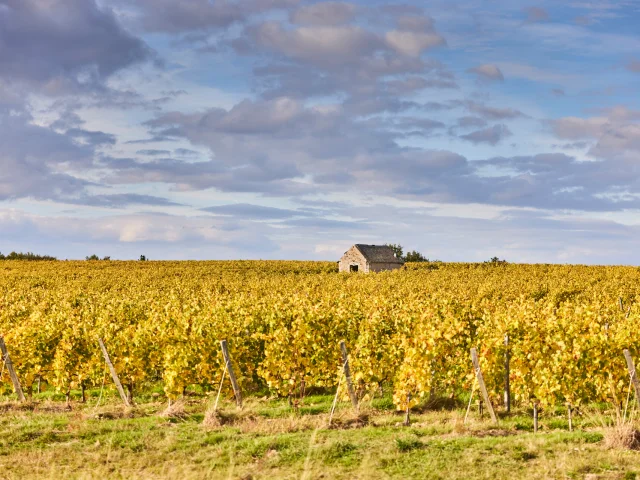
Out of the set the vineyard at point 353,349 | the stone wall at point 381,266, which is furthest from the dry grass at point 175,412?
the stone wall at point 381,266

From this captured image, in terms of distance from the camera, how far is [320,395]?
1886 cm

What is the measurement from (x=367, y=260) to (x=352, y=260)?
3.12 metres

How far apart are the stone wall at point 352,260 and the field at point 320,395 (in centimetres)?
5109

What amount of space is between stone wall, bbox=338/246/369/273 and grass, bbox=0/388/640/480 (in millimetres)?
59329

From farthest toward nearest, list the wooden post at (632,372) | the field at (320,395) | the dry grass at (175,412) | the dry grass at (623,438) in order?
the dry grass at (175,412) → the wooden post at (632,372) → the dry grass at (623,438) → the field at (320,395)

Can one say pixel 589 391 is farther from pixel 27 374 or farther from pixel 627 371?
pixel 27 374

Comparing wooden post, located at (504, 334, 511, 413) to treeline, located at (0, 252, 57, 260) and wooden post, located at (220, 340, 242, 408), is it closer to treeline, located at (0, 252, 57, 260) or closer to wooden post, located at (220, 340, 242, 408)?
wooden post, located at (220, 340, 242, 408)

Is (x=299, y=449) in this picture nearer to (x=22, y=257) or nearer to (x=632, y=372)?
(x=632, y=372)

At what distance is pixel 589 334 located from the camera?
1518cm

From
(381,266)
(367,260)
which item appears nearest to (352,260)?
(367,260)

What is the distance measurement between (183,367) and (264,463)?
6870 mm

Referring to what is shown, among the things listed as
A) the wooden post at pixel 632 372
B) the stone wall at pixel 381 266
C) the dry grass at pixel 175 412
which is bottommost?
the dry grass at pixel 175 412

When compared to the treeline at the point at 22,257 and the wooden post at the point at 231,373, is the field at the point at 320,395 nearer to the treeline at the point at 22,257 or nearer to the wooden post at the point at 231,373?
the wooden post at the point at 231,373

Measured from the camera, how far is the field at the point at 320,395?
11016 mm
